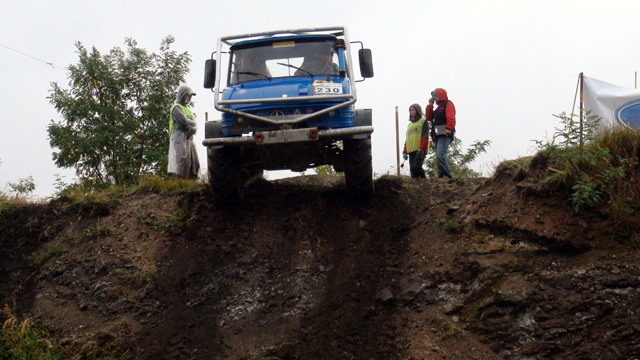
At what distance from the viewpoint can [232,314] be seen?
5.98 metres

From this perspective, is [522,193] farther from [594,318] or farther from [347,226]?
[347,226]

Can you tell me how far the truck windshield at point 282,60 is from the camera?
24.6ft

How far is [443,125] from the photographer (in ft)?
30.7

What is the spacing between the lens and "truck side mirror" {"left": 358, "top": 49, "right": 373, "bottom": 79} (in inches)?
294

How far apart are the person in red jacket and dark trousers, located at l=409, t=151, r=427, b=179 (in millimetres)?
413

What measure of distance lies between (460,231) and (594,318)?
1.77 metres

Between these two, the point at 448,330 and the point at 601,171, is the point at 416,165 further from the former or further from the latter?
the point at 448,330

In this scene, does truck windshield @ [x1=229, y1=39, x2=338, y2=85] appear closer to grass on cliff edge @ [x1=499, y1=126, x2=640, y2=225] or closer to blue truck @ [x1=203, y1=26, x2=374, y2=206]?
blue truck @ [x1=203, y1=26, x2=374, y2=206]

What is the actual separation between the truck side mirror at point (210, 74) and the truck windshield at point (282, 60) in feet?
0.76

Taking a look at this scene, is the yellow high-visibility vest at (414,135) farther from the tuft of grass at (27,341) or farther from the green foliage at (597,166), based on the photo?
the tuft of grass at (27,341)

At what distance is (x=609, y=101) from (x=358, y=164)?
460cm

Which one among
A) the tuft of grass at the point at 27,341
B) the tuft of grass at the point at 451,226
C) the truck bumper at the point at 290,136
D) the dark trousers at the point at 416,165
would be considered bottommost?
the tuft of grass at the point at 27,341

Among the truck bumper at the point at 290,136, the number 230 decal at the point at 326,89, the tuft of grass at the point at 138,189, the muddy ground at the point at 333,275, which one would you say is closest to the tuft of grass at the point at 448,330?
the muddy ground at the point at 333,275

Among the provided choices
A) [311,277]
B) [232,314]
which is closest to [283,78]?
[311,277]
